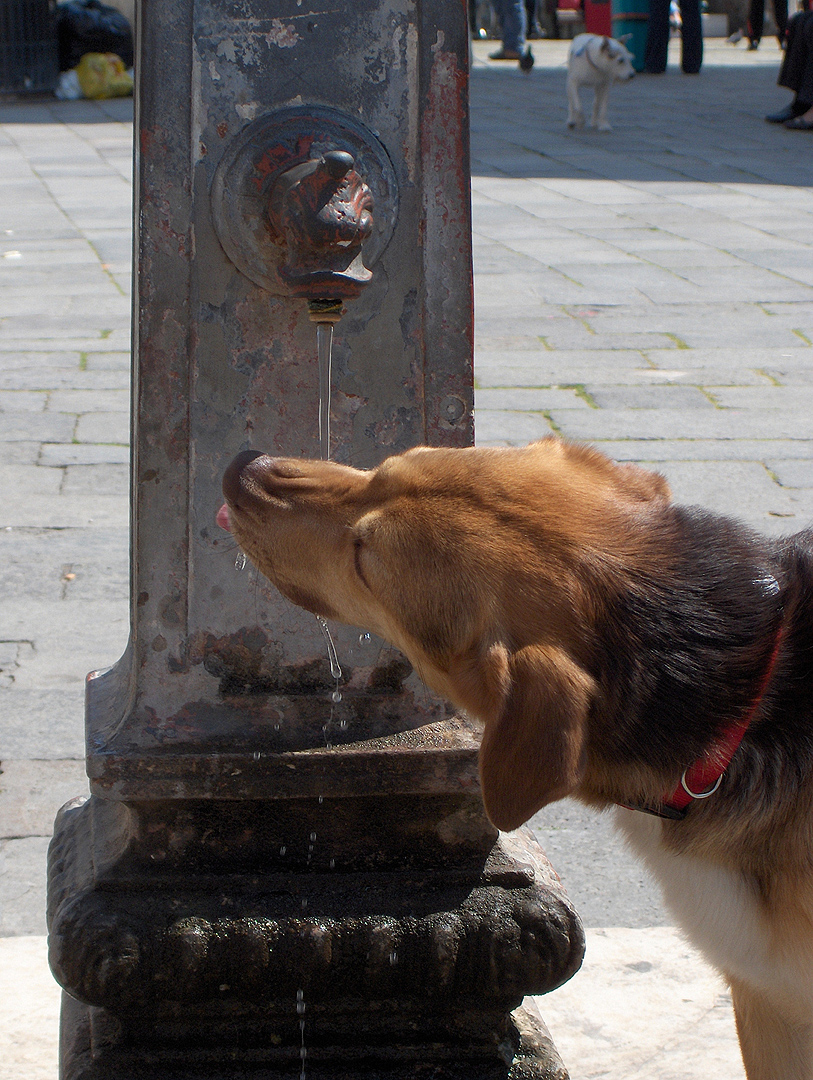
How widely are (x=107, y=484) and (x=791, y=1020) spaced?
4.20m

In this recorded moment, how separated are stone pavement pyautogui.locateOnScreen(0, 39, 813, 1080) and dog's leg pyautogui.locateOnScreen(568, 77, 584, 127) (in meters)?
0.79

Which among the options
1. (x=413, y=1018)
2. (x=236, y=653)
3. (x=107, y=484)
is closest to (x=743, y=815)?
(x=413, y=1018)

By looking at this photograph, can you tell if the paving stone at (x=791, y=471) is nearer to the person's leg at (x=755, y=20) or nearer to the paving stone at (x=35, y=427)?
the paving stone at (x=35, y=427)

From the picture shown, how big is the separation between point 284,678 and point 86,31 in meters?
21.4

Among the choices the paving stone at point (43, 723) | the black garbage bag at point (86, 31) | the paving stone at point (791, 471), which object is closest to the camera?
the paving stone at point (43, 723)

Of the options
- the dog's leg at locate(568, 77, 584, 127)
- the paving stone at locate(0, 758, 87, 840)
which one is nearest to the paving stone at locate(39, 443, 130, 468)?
the paving stone at locate(0, 758, 87, 840)

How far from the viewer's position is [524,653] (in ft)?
6.70

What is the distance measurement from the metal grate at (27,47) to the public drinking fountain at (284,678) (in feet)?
66.0

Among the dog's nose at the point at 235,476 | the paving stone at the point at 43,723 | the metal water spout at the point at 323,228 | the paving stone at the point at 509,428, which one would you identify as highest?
the metal water spout at the point at 323,228

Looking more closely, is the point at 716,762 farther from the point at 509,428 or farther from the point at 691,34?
the point at 691,34

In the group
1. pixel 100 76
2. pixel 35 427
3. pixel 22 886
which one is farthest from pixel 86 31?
pixel 22 886

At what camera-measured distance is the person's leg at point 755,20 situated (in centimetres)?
→ 2816

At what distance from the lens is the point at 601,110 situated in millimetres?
17766

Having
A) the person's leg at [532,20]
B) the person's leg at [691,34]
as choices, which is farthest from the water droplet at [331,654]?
the person's leg at [532,20]
